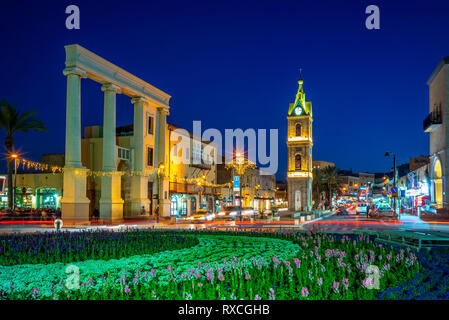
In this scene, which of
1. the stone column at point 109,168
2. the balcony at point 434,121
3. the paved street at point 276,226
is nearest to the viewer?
the paved street at point 276,226

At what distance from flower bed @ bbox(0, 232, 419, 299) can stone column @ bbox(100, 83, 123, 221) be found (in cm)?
2867

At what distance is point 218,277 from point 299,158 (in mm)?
68698

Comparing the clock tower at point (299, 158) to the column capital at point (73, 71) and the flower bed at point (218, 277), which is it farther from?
the flower bed at point (218, 277)

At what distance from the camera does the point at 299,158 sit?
76500mm

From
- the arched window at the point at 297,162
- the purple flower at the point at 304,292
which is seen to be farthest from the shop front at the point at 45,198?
the purple flower at the point at 304,292

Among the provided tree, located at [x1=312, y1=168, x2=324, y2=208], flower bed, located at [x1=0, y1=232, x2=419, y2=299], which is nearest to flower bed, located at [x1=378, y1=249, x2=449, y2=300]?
→ flower bed, located at [x1=0, y1=232, x2=419, y2=299]

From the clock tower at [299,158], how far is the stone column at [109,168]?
38742 mm

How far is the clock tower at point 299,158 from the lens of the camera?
74.6 metres

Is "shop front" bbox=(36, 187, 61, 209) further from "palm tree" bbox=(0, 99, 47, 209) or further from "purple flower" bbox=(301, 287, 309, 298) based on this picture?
"purple flower" bbox=(301, 287, 309, 298)

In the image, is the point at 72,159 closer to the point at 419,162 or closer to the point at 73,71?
the point at 73,71

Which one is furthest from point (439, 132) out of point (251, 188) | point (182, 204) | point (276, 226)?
point (251, 188)
